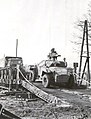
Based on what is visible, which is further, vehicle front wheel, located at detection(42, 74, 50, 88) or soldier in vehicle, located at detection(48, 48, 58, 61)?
soldier in vehicle, located at detection(48, 48, 58, 61)

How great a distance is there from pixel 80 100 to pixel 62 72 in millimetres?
4442

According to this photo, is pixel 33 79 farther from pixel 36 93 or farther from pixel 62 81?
pixel 36 93

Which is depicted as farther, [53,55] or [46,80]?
[53,55]

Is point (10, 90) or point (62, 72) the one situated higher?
point (62, 72)

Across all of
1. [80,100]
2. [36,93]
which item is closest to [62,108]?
[80,100]

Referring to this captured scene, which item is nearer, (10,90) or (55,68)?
(10,90)

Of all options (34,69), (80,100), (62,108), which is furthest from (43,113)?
(34,69)

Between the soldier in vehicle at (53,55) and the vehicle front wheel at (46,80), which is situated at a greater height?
the soldier in vehicle at (53,55)

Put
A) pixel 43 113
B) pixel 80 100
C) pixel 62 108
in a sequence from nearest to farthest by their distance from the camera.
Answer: pixel 43 113, pixel 62 108, pixel 80 100

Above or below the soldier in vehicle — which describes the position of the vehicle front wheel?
below

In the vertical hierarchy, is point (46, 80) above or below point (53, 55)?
below

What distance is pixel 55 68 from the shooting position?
1734 centimetres

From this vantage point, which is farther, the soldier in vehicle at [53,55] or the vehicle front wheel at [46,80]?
the soldier in vehicle at [53,55]

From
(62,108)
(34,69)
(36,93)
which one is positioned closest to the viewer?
(62,108)
